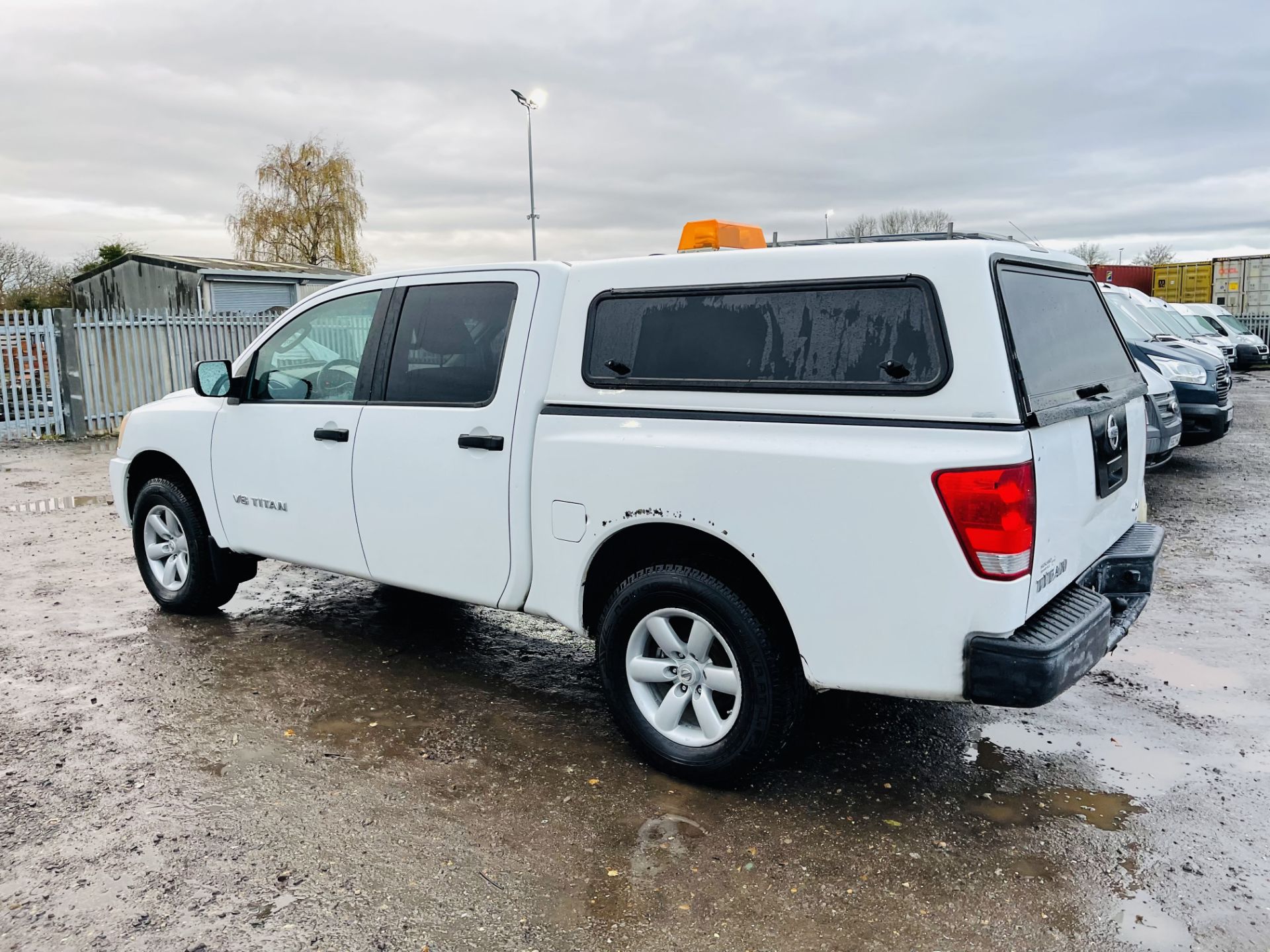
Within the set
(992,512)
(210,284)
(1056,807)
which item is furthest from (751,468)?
(210,284)

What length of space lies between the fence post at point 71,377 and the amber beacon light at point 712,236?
45.1 ft

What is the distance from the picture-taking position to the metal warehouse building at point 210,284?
2264cm

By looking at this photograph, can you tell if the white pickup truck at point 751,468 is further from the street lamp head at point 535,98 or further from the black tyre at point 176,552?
the street lamp head at point 535,98

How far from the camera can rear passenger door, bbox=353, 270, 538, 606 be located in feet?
13.2

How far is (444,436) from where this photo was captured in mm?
4184

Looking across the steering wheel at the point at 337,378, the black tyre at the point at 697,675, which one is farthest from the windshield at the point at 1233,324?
the black tyre at the point at 697,675

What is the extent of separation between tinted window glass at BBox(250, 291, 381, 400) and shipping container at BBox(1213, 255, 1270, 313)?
119 feet

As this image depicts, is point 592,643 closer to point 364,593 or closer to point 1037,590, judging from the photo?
point 364,593

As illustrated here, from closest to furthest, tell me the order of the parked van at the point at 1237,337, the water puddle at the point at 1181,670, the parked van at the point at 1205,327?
the water puddle at the point at 1181,670 < the parked van at the point at 1205,327 < the parked van at the point at 1237,337

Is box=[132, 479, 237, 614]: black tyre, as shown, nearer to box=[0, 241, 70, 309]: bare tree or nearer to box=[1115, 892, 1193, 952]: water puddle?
box=[1115, 892, 1193, 952]: water puddle

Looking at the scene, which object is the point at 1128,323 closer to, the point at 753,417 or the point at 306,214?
the point at 753,417

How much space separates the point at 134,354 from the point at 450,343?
43.8 ft

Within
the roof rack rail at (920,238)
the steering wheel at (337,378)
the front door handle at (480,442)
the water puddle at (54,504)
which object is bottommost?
the water puddle at (54,504)

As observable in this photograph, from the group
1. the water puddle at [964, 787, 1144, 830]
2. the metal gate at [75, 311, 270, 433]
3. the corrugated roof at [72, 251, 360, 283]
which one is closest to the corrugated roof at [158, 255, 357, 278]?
the corrugated roof at [72, 251, 360, 283]
